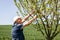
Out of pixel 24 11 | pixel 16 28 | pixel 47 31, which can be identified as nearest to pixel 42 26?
pixel 47 31

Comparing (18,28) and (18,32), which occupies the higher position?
(18,28)

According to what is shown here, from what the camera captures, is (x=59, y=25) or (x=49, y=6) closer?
(x=49, y=6)

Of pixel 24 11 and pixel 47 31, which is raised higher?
pixel 24 11

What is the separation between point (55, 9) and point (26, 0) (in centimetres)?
158

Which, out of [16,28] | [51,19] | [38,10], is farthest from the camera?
[51,19]

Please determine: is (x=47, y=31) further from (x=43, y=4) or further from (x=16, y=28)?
(x=16, y=28)

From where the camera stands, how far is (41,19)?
36.2 ft

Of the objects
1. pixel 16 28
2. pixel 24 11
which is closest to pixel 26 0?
pixel 24 11

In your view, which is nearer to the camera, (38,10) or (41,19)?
(38,10)

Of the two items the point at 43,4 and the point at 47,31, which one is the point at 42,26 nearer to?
the point at 47,31

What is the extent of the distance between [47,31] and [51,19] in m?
0.94

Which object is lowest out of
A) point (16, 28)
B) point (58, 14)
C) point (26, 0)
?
point (16, 28)

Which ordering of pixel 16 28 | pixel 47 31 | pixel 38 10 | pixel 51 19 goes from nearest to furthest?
pixel 16 28
pixel 38 10
pixel 51 19
pixel 47 31

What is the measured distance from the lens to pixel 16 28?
7887mm
